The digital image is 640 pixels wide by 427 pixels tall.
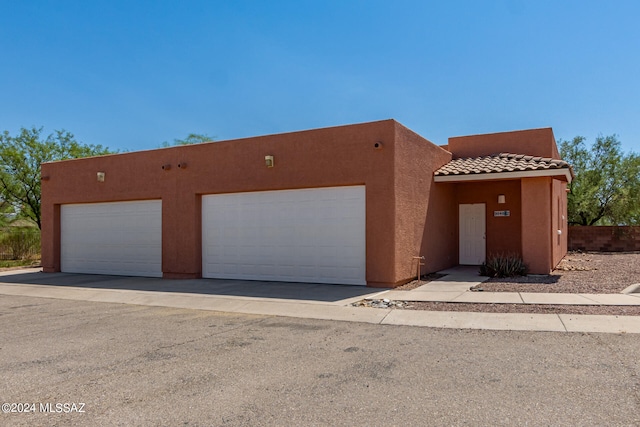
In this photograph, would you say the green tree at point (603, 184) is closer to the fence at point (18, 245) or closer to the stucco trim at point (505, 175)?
the stucco trim at point (505, 175)

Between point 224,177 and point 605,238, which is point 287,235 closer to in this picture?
point 224,177

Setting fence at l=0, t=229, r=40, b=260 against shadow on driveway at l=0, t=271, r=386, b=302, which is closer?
shadow on driveway at l=0, t=271, r=386, b=302

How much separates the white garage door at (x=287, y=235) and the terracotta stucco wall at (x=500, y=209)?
647 cm

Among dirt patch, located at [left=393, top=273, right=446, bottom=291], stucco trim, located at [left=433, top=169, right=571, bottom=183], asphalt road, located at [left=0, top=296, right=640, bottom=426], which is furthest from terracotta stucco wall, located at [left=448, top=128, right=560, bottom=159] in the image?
asphalt road, located at [left=0, top=296, right=640, bottom=426]

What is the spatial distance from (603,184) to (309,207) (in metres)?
22.0

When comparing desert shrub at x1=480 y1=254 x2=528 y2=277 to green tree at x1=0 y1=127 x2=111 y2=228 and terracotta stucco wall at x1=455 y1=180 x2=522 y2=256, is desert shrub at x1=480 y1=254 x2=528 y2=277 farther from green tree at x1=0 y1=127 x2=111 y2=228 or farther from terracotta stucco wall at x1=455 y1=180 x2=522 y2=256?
green tree at x1=0 y1=127 x2=111 y2=228

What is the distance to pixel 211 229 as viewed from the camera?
1440cm

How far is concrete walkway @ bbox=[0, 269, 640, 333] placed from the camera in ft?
24.7

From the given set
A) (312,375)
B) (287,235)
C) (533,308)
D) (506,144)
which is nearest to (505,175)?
(506,144)

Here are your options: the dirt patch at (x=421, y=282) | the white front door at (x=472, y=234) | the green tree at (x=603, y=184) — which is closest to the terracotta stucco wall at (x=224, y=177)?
the dirt patch at (x=421, y=282)

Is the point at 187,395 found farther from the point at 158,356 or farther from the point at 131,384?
the point at 158,356

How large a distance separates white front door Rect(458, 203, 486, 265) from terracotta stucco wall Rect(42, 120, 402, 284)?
3590 mm

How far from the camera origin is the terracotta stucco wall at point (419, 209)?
38.6 ft

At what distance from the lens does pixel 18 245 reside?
2602 cm
